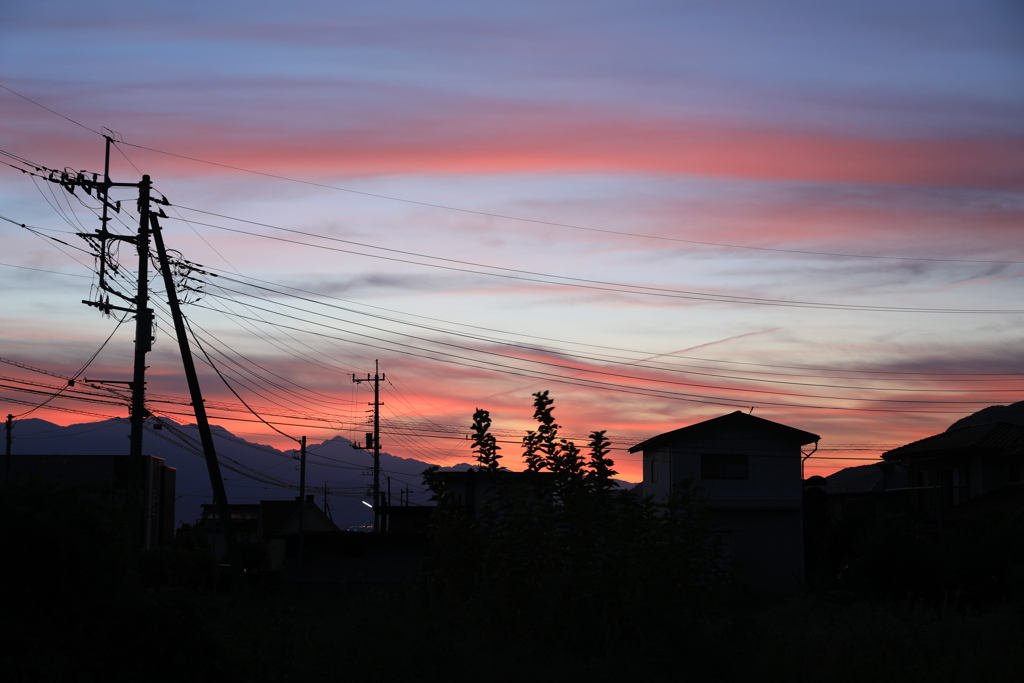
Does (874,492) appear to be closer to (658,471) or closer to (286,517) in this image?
(658,471)

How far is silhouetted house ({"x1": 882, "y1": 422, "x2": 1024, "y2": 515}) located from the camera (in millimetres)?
43094

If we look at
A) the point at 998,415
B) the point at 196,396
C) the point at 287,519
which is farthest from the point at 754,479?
the point at 998,415

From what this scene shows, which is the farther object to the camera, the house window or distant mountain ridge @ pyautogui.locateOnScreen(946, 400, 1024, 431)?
distant mountain ridge @ pyautogui.locateOnScreen(946, 400, 1024, 431)

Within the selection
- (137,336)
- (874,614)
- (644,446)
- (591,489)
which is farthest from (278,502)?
(591,489)

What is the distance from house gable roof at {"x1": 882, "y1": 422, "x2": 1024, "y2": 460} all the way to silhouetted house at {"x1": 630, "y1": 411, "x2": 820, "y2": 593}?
9.57 m

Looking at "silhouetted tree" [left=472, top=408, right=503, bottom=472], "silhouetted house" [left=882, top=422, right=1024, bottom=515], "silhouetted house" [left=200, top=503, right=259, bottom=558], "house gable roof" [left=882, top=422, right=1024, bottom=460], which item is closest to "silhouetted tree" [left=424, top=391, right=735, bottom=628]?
"silhouetted tree" [left=472, top=408, right=503, bottom=472]

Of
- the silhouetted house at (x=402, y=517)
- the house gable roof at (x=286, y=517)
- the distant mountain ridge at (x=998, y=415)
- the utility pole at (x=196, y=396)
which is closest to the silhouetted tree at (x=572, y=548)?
the utility pole at (x=196, y=396)

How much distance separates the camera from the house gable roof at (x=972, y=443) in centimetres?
4412

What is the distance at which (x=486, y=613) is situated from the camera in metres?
12.4

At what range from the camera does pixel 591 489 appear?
12852mm

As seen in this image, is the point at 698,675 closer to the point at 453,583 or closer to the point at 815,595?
the point at 453,583

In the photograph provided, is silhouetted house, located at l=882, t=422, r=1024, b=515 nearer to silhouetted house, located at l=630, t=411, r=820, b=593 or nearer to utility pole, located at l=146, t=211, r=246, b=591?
silhouetted house, located at l=630, t=411, r=820, b=593

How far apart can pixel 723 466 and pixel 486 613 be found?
103 feet

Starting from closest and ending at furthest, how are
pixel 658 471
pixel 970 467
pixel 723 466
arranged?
Answer: pixel 723 466 → pixel 658 471 → pixel 970 467
